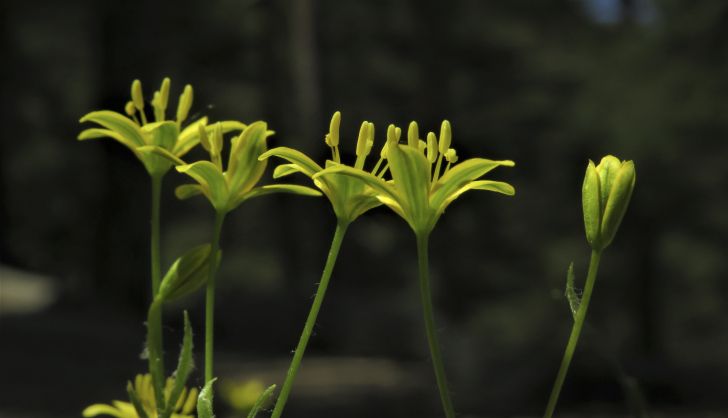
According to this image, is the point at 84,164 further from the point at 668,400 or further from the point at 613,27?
the point at 668,400

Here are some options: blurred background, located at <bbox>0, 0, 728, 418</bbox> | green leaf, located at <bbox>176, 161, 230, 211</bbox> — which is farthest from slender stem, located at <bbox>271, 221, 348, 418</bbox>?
blurred background, located at <bbox>0, 0, 728, 418</bbox>

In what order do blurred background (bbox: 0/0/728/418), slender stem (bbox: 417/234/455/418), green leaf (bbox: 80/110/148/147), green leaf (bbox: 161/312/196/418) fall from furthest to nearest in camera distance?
blurred background (bbox: 0/0/728/418) → green leaf (bbox: 80/110/148/147) → green leaf (bbox: 161/312/196/418) → slender stem (bbox: 417/234/455/418)

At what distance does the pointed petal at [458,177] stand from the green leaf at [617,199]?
0.09 meters

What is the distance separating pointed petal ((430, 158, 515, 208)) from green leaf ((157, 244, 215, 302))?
225 millimetres

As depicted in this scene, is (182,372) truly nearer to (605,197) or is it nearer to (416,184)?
(416,184)

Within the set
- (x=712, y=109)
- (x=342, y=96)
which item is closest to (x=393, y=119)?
(x=342, y=96)

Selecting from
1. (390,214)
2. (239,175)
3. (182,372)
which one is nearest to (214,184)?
(239,175)

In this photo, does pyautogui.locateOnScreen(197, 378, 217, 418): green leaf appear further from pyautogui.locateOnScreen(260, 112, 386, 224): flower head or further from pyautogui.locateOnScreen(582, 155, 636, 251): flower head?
pyautogui.locateOnScreen(582, 155, 636, 251): flower head

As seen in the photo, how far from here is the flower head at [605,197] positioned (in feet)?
2.77

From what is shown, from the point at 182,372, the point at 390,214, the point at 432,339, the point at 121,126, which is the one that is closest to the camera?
the point at 432,339

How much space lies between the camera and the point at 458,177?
32.8 inches

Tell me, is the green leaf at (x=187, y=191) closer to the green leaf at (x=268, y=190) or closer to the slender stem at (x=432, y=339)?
the green leaf at (x=268, y=190)

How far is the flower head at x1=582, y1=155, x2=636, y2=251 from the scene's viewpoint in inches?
33.3

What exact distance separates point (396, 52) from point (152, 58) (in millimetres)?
8945
